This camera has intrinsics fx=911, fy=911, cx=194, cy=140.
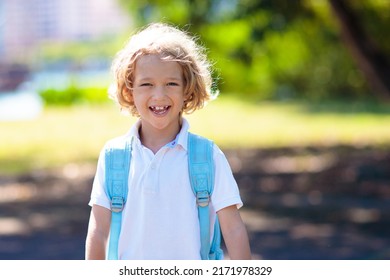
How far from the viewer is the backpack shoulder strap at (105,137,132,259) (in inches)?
126

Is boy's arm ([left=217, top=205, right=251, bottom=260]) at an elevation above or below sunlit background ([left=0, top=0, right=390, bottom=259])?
below

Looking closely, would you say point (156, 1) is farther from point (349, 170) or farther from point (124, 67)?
point (124, 67)

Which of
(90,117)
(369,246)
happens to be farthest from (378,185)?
(90,117)

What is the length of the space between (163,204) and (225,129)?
Answer: 2001 cm

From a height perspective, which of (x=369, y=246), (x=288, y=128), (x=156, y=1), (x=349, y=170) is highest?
(x=156, y=1)

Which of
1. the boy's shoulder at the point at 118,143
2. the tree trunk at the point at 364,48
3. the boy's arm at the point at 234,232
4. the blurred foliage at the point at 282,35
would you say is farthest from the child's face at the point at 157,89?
the tree trunk at the point at 364,48

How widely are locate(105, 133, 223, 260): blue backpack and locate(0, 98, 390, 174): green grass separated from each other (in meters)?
12.7

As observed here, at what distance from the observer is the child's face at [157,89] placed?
3.27m

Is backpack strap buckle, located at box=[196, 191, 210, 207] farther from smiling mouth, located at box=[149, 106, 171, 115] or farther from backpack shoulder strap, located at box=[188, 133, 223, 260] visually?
smiling mouth, located at box=[149, 106, 171, 115]

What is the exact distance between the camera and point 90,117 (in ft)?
89.7

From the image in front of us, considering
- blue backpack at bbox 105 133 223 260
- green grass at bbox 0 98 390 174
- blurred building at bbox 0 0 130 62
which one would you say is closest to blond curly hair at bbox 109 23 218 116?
blue backpack at bbox 105 133 223 260

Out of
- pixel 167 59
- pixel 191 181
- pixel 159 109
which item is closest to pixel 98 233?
pixel 191 181

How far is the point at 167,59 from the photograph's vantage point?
326 centimetres

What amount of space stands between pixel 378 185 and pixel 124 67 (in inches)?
389
